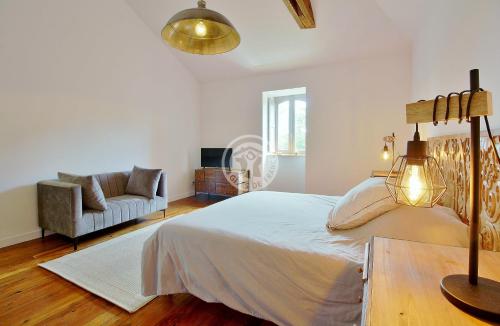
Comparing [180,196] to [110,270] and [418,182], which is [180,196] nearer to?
[110,270]

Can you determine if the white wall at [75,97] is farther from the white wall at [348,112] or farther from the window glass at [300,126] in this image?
the window glass at [300,126]

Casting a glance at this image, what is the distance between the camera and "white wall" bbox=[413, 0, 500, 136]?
1060mm

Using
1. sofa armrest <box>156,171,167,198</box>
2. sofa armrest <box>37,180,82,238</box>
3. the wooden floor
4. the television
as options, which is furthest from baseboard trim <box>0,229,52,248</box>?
the television

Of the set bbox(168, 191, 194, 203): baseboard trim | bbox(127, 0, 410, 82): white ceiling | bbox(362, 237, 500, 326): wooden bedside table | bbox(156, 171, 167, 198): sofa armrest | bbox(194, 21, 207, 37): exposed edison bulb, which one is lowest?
bbox(168, 191, 194, 203): baseboard trim

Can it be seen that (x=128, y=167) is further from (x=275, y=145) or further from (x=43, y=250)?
(x=275, y=145)

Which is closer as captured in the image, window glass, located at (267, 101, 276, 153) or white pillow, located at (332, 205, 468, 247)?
white pillow, located at (332, 205, 468, 247)

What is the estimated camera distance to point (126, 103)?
420 centimetres

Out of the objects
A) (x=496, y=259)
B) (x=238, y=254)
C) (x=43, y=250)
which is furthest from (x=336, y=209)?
(x=43, y=250)

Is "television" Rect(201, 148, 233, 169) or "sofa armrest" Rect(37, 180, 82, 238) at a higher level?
"television" Rect(201, 148, 233, 169)

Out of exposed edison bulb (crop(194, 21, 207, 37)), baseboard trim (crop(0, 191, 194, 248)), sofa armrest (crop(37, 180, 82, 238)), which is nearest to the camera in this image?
exposed edison bulb (crop(194, 21, 207, 37))

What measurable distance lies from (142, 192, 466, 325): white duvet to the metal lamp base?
57 cm

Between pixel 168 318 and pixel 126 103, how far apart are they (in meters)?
3.57

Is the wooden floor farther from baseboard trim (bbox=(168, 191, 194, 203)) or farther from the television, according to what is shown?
the television

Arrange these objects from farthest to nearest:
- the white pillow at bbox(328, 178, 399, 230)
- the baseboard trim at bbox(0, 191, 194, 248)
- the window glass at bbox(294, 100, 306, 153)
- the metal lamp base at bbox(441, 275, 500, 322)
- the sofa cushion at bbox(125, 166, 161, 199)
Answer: the window glass at bbox(294, 100, 306, 153) → the sofa cushion at bbox(125, 166, 161, 199) → the baseboard trim at bbox(0, 191, 194, 248) → the white pillow at bbox(328, 178, 399, 230) → the metal lamp base at bbox(441, 275, 500, 322)
